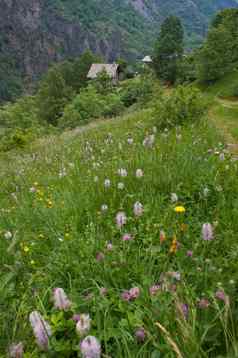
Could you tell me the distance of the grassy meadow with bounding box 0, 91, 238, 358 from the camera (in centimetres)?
168

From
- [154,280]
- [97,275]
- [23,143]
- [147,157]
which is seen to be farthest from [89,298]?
[23,143]

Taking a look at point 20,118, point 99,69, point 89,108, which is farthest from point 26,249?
point 99,69

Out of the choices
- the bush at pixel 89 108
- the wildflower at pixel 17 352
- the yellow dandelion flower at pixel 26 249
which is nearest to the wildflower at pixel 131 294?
the wildflower at pixel 17 352

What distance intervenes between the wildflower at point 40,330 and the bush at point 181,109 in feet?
21.1

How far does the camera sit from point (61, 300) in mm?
1775

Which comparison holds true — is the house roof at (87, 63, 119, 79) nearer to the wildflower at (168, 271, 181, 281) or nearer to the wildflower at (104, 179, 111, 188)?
the wildflower at (104, 179, 111, 188)

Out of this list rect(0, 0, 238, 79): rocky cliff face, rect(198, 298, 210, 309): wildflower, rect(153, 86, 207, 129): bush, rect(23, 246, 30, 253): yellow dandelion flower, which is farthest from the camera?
rect(0, 0, 238, 79): rocky cliff face

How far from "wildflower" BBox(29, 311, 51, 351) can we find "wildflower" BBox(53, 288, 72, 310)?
0.61 ft

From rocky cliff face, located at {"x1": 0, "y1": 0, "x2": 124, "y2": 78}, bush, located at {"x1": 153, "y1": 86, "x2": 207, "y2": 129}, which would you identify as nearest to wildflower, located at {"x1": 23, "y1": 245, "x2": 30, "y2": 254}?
bush, located at {"x1": 153, "y1": 86, "x2": 207, "y2": 129}

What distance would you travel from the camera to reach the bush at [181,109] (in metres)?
7.93

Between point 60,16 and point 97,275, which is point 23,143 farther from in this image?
point 60,16

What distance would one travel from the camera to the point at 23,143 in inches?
645

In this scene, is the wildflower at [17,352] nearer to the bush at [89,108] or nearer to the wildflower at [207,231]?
the wildflower at [207,231]

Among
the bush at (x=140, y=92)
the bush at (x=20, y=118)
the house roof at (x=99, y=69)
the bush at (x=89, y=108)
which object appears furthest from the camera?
the house roof at (x=99, y=69)
